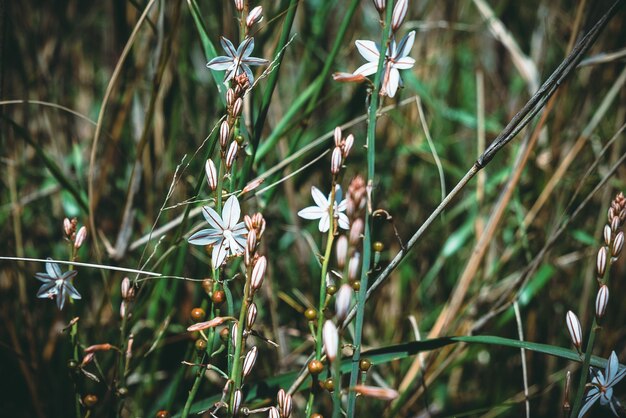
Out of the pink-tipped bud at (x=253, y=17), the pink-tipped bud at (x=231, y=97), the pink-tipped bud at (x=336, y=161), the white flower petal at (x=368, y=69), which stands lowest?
the pink-tipped bud at (x=336, y=161)

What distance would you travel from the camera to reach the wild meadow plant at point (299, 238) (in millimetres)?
738

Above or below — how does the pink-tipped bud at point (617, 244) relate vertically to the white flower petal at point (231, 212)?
below

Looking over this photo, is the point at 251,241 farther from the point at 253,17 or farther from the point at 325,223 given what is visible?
the point at 253,17

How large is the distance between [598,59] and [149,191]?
42.4 inches

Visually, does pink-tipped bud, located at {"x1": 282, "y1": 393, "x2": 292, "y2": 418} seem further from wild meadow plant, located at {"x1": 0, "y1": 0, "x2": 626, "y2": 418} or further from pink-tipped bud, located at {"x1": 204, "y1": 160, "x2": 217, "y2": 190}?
pink-tipped bud, located at {"x1": 204, "y1": 160, "x2": 217, "y2": 190}

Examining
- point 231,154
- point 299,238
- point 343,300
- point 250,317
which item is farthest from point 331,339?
point 299,238

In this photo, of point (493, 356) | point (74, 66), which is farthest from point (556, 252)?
point (74, 66)

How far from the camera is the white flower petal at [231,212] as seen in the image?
68 cm

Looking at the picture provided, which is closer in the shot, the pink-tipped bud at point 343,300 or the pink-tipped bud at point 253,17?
the pink-tipped bud at point 343,300

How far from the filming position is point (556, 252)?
1538 mm

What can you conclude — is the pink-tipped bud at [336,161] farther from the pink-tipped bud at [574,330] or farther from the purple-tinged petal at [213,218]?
the pink-tipped bud at [574,330]

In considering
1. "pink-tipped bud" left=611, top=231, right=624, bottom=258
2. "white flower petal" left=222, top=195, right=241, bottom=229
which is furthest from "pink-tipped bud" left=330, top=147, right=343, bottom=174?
"pink-tipped bud" left=611, top=231, right=624, bottom=258

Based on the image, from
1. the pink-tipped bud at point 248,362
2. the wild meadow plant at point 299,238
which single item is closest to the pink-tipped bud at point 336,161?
the wild meadow plant at point 299,238

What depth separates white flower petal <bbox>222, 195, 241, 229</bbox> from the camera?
0.68 meters
